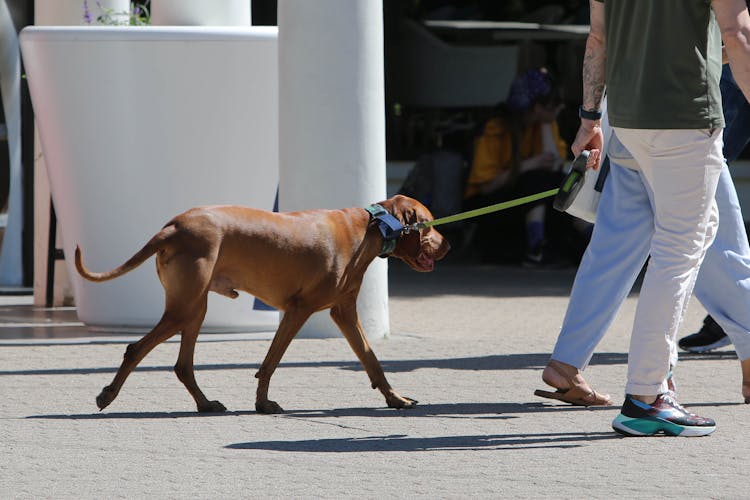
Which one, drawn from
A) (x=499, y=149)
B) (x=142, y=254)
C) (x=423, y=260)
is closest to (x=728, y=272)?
(x=423, y=260)

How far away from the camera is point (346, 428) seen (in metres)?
5.66

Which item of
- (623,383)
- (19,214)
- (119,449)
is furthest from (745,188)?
(119,449)

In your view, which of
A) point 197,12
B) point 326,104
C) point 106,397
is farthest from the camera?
point 197,12

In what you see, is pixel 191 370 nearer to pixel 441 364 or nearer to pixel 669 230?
pixel 441 364

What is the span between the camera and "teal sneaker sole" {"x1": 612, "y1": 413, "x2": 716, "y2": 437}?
5.39 m

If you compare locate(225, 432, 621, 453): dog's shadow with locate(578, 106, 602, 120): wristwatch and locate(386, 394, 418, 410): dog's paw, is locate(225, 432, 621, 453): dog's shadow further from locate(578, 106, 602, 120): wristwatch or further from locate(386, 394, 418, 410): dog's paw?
locate(578, 106, 602, 120): wristwatch

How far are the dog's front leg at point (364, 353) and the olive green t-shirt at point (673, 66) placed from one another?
4.80ft

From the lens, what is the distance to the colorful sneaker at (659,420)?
17.7 ft

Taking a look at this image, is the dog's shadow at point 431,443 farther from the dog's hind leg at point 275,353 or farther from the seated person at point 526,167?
the seated person at point 526,167

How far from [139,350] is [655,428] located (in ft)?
6.50

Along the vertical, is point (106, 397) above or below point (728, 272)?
below

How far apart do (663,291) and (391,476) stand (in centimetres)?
123

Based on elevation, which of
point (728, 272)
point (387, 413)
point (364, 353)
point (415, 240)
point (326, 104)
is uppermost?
point (326, 104)

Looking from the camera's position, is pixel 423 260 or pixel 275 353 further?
pixel 423 260
